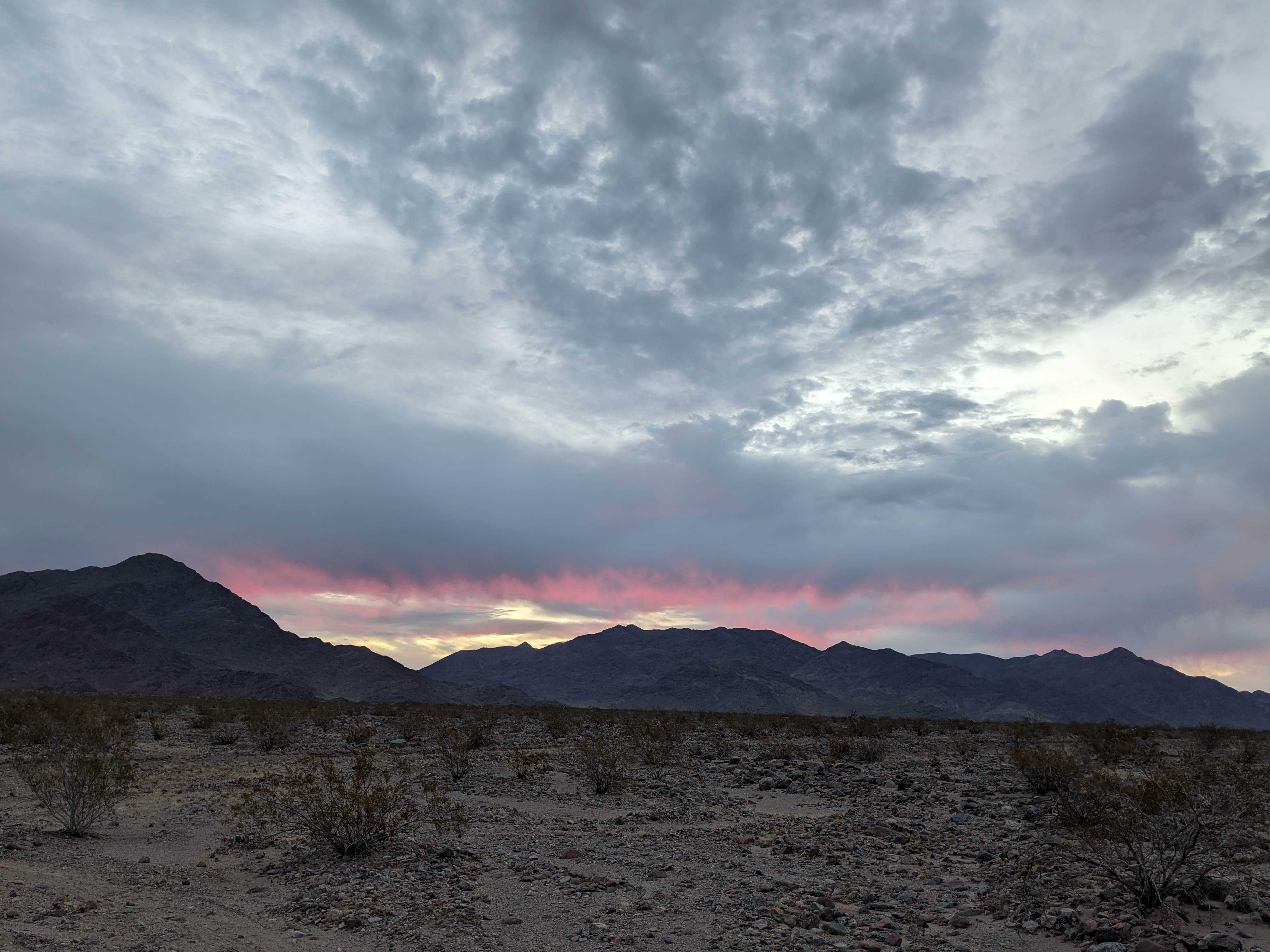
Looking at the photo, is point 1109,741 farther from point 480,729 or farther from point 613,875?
point 613,875

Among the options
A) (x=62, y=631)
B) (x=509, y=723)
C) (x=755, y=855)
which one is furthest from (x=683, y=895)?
(x=62, y=631)

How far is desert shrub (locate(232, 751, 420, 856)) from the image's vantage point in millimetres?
12570

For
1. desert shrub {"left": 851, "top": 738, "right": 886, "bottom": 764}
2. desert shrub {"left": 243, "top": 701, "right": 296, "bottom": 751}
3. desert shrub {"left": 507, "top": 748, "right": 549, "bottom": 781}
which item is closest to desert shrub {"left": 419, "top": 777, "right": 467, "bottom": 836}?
desert shrub {"left": 507, "top": 748, "right": 549, "bottom": 781}

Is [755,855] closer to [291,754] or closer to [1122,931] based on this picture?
[1122,931]

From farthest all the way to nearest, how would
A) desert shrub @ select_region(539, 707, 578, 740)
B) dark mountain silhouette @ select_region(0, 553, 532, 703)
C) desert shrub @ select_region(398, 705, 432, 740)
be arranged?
1. dark mountain silhouette @ select_region(0, 553, 532, 703)
2. desert shrub @ select_region(539, 707, 578, 740)
3. desert shrub @ select_region(398, 705, 432, 740)

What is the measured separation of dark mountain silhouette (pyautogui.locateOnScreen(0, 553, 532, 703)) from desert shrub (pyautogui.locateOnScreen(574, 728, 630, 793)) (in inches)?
5043

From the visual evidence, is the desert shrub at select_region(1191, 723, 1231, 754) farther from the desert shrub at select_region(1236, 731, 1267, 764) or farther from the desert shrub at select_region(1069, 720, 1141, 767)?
the desert shrub at select_region(1069, 720, 1141, 767)

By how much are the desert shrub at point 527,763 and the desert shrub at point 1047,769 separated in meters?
12.5

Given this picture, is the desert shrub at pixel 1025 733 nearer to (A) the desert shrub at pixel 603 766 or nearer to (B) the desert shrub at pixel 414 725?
(A) the desert shrub at pixel 603 766

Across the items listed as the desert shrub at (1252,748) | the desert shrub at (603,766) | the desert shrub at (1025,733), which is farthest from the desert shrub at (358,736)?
the desert shrub at (1252,748)

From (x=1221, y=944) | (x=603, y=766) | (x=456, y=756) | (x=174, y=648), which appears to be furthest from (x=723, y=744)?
(x=174, y=648)

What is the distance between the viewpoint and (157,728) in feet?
98.5

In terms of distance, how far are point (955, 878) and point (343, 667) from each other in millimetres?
181410

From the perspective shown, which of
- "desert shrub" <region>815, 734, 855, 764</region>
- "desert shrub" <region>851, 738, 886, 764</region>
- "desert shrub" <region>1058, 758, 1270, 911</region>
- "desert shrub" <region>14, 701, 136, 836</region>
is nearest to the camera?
"desert shrub" <region>1058, 758, 1270, 911</region>
